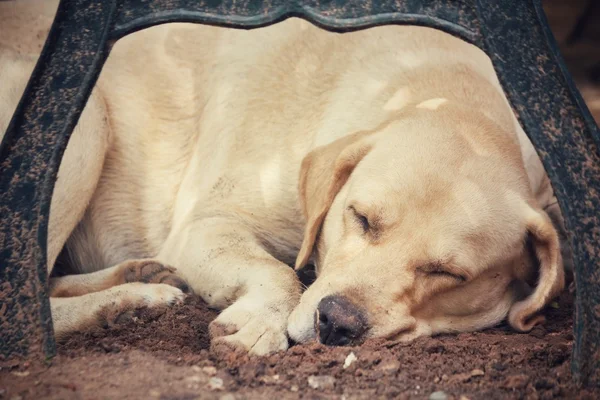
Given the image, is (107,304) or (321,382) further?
(107,304)

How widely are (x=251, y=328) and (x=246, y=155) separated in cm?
121

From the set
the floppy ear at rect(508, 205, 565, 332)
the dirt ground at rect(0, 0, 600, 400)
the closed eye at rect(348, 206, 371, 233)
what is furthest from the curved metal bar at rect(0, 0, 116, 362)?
the floppy ear at rect(508, 205, 565, 332)

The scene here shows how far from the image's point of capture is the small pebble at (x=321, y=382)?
2.56 metres

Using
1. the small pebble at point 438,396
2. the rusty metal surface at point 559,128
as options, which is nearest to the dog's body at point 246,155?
the small pebble at point 438,396

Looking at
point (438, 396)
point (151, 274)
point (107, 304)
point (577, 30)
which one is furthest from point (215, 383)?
point (577, 30)

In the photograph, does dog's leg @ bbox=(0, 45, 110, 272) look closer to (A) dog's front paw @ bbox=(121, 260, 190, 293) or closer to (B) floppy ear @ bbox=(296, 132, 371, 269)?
(A) dog's front paw @ bbox=(121, 260, 190, 293)

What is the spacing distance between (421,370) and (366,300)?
37 centimetres

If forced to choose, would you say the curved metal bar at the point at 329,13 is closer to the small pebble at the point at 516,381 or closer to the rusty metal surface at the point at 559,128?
the rusty metal surface at the point at 559,128

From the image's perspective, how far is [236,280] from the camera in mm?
3506

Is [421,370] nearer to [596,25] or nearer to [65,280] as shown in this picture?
[65,280]

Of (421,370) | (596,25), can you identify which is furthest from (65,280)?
(596,25)

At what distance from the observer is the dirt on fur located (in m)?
2.43

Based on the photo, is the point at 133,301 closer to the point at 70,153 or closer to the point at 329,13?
the point at 70,153

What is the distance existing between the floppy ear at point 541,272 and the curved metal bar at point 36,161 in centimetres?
195
